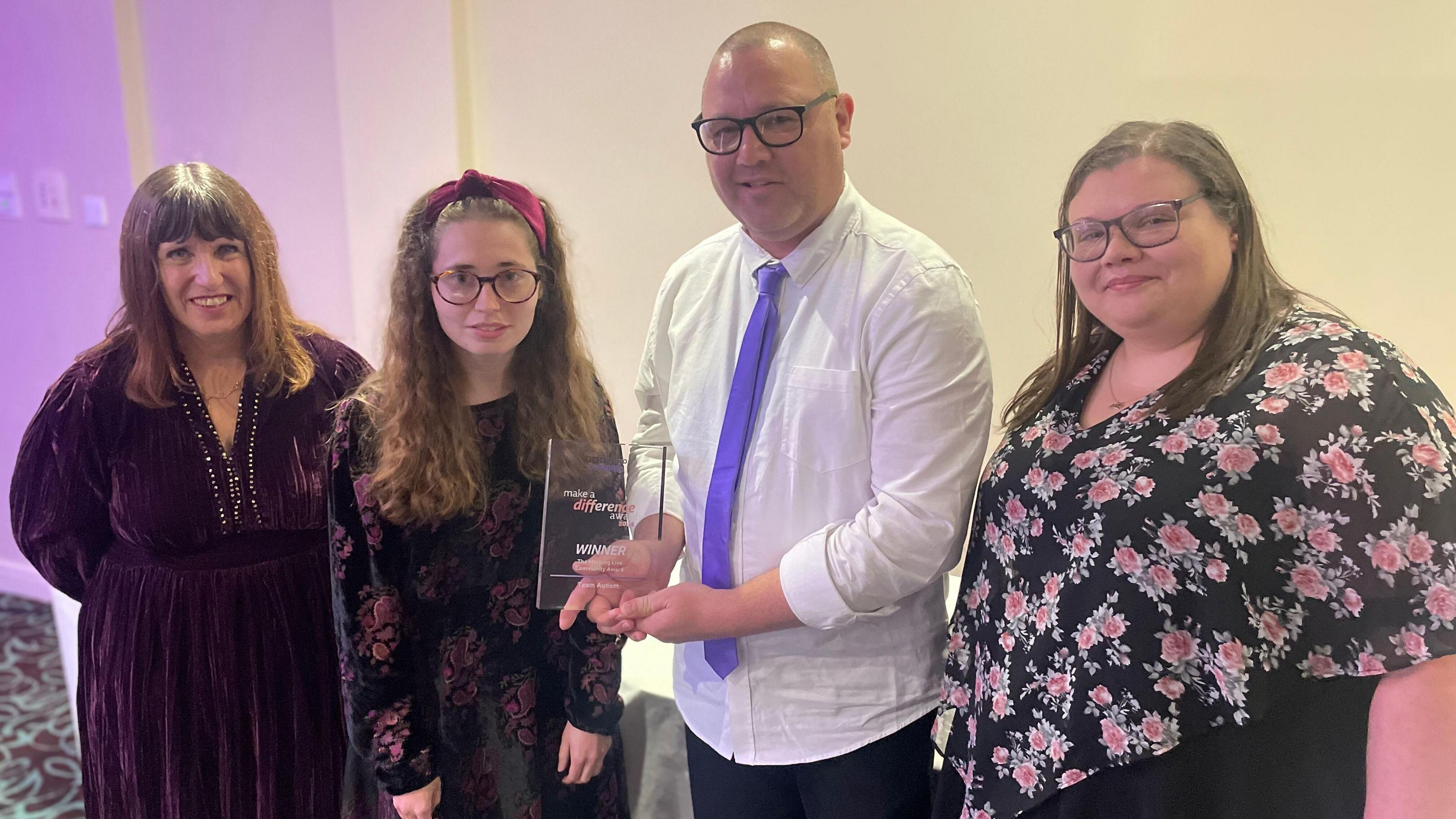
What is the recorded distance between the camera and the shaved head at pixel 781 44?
3.92 feet

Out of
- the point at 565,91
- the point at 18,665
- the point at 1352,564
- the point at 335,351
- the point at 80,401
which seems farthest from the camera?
the point at 18,665

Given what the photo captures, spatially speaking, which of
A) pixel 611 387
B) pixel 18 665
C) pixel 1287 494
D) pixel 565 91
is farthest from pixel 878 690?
pixel 18 665

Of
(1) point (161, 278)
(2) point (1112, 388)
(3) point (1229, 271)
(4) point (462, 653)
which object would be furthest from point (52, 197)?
(3) point (1229, 271)

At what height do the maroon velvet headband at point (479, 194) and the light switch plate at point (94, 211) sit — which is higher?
the light switch plate at point (94, 211)

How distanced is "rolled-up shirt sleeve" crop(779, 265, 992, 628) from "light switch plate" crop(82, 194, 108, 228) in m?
3.31

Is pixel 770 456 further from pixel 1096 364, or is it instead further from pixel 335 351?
pixel 335 351

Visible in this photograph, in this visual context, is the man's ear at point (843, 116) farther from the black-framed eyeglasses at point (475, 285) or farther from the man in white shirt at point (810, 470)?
the black-framed eyeglasses at point (475, 285)

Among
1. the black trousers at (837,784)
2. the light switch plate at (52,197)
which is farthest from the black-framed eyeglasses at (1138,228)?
the light switch plate at (52,197)

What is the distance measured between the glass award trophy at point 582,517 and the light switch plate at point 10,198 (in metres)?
3.45

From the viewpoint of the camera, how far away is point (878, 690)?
1274 millimetres

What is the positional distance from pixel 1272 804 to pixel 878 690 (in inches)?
19.5

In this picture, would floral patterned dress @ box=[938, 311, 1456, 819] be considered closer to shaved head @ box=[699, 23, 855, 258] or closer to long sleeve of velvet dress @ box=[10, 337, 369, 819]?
shaved head @ box=[699, 23, 855, 258]

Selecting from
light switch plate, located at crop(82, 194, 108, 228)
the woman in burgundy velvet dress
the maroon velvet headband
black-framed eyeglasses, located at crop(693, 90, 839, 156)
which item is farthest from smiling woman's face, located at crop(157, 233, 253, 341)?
light switch plate, located at crop(82, 194, 108, 228)

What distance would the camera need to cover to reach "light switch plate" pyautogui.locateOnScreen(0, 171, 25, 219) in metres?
3.39
